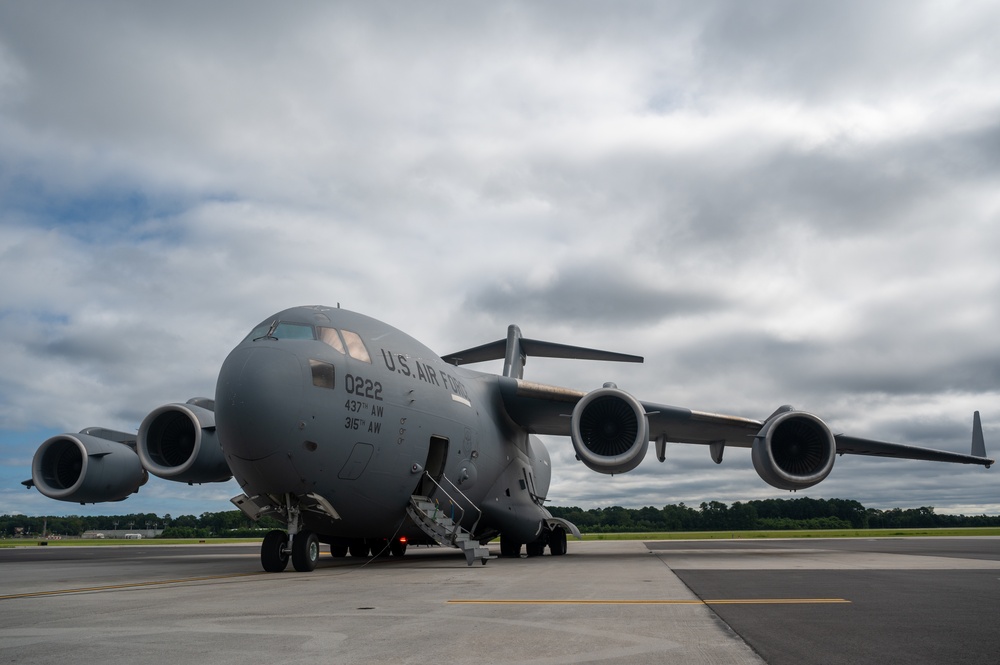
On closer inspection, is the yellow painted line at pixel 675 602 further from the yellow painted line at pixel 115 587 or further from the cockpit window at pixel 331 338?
the cockpit window at pixel 331 338

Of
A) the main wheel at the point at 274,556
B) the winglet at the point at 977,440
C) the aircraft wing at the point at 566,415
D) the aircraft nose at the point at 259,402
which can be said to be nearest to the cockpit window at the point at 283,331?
the aircraft nose at the point at 259,402

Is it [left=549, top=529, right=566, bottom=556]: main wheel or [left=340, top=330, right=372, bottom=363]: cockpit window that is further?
[left=549, top=529, right=566, bottom=556]: main wheel

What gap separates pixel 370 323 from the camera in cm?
1445

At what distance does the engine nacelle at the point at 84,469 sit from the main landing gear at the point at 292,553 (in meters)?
7.19

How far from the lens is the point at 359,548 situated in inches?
723

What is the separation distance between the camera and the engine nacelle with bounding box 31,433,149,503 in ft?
57.2

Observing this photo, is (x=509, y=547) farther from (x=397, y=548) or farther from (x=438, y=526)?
(x=438, y=526)

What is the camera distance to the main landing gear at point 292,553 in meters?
12.6

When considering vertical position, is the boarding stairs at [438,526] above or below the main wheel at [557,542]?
above

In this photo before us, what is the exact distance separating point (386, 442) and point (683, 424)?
30.7 ft

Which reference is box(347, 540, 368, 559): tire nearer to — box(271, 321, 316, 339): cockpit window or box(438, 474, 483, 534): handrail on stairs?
box(438, 474, 483, 534): handrail on stairs

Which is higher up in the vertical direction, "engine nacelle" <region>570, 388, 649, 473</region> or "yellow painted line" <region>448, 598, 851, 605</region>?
"engine nacelle" <region>570, 388, 649, 473</region>

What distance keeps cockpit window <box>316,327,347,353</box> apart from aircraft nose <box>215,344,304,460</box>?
0.93m

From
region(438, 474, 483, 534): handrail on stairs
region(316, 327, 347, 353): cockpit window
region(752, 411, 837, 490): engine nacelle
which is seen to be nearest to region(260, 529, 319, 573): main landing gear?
region(316, 327, 347, 353): cockpit window
